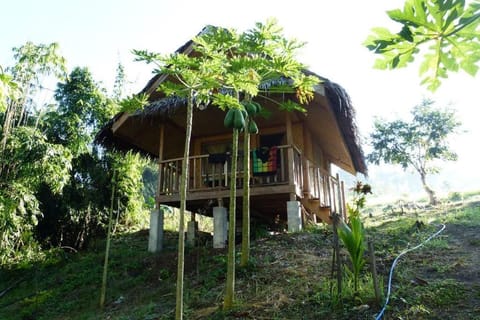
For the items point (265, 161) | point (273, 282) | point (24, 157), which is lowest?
point (273, 282)

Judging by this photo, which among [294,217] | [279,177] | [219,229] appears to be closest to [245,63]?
[294,217]

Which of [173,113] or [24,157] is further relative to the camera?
[173,113]

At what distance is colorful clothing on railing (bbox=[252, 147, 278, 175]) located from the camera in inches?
294

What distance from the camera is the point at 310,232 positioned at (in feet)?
22.1

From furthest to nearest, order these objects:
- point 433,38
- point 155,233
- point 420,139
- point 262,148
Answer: point 420,139 < point 155,233 < point 262,148 < point 433,38

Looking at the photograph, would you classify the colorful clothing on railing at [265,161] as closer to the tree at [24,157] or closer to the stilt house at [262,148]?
the stilt house at [262,148]

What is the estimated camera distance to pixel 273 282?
4613mm

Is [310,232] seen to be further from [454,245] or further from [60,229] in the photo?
[60,229]

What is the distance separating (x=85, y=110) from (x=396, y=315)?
9.23 meters

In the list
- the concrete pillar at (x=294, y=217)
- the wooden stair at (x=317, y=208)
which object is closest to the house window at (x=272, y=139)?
the wooden stair at (x=317, y=208)

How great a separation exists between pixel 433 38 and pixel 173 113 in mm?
7300

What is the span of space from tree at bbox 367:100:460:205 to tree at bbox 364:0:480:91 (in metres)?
16.1

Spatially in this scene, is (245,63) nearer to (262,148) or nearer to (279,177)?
(262,148)

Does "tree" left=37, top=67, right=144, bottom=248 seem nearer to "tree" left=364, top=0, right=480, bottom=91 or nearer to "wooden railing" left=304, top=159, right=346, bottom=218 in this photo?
"wooden railing" left=304, top=159, right=346, bottom=218
